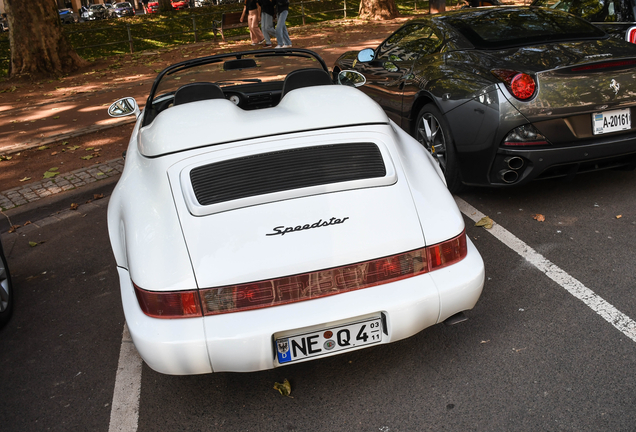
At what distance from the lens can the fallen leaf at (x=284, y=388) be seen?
2632mm

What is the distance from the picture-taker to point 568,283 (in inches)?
130

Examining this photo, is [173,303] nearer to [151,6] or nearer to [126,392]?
[126,392]

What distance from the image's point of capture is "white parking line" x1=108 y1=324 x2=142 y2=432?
2.56m

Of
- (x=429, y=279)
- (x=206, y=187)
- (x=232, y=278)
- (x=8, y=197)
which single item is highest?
(x=206, y=187)

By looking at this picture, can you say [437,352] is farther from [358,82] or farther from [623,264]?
[358,82]

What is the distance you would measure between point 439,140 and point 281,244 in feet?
9.06

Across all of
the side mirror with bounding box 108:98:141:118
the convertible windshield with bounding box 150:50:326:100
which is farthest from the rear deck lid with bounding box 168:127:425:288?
the side mirror with bounding box 108:98:141:118

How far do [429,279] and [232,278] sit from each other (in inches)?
33.8

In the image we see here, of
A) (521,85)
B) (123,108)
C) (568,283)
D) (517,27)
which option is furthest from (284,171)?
(517,27)

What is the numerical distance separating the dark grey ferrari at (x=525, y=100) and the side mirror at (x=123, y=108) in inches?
94.3

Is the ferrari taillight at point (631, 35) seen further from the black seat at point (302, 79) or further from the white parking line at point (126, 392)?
the white parking line at point (126, 392)

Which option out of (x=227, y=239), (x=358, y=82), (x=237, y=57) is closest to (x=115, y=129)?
(x=237, y=57)

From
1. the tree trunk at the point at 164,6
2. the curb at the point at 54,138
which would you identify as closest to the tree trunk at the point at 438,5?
the curb at the point at 54,138

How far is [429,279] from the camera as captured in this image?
240cm
